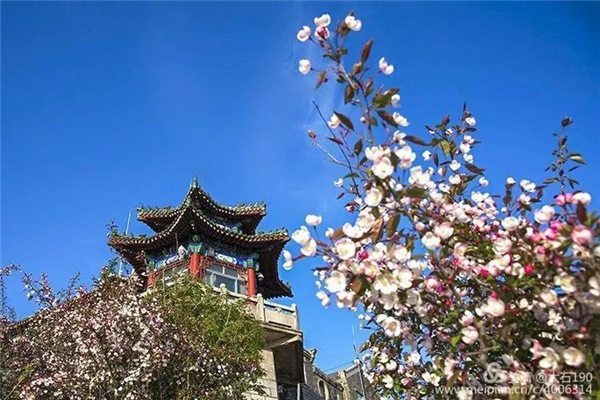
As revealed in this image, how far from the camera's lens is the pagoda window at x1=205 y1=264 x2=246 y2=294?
15562mm

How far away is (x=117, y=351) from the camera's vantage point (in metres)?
7.15

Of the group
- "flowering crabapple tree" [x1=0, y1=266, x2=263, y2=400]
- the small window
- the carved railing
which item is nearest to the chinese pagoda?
the carved railing

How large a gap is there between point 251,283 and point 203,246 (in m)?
2.28

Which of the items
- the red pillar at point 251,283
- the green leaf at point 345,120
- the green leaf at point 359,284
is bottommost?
the green leaf at point 359,284

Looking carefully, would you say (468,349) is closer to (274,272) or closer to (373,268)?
(373,268)

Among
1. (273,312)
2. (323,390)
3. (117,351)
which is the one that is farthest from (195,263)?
(323,390)

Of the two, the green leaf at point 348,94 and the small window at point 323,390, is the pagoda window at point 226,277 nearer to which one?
the small window at point 323,390

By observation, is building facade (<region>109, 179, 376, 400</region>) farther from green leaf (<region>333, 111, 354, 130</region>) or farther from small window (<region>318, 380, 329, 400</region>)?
green leaf (<region>333, 111, 354, 130</region>)

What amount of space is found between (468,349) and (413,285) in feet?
2.45

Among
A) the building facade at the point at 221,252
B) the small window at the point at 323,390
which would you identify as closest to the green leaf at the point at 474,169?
the building facade at the point at 221,252

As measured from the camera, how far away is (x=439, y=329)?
3.02 meters

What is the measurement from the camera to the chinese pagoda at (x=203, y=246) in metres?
15.7

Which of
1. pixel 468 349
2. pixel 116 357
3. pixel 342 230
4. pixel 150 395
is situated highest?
pixel 116 357

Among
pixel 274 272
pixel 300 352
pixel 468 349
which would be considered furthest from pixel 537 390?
pixel 274 272
